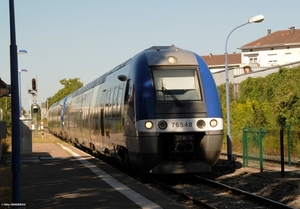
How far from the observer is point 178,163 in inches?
577

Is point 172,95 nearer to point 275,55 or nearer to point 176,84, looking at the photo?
point 176,84

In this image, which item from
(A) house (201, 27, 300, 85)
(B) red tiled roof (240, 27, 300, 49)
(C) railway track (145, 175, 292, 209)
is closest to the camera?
(C) railway track (145, 175, 292, 209)

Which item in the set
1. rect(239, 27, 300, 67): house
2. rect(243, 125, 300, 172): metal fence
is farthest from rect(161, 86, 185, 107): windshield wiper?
rect(239, 27, 300, 67): house

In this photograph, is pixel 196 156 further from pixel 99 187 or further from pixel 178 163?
pixel 99 187

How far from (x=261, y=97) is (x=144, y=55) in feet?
73.9

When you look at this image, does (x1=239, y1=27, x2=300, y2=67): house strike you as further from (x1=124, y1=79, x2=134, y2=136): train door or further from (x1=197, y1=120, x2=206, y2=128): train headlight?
(x1=197, y1=120, x2=206, y2=128): train headlight

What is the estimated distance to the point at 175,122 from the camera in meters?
14.5

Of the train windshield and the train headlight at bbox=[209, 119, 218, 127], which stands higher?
the train windshield

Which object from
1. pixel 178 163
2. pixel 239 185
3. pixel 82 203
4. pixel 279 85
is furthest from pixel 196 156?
pixel 279 85

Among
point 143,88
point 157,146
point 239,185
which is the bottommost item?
point 239,185

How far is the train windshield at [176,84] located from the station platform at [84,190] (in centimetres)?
230

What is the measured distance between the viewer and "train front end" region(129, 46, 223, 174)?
569 inches

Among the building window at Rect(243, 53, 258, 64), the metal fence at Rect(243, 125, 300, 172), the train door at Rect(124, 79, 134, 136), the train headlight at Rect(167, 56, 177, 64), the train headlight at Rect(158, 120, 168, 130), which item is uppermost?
the building window at Rect(243, 53, 258, 64)

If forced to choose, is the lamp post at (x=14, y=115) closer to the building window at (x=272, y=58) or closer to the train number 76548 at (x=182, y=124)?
the train number 76548 at (x=182, y=124)
